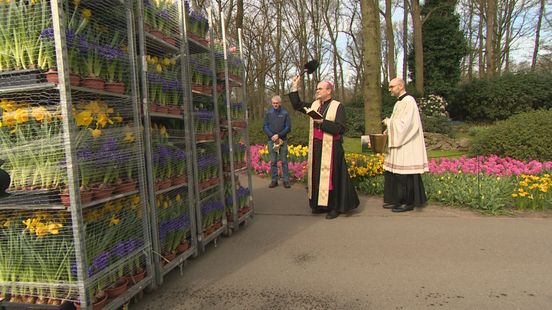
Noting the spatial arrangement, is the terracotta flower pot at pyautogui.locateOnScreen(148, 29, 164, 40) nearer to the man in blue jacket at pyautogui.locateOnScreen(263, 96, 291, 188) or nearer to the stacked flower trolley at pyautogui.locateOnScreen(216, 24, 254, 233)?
the stacked flower trolley at pyautogui.locateOnScreen(216, 24, 254, 233)

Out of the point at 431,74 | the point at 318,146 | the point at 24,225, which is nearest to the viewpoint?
the point at 24,225

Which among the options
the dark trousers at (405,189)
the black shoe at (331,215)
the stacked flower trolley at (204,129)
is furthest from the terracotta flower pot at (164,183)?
the dark trousers at (405,189)

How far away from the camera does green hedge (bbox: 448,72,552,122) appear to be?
18891mm

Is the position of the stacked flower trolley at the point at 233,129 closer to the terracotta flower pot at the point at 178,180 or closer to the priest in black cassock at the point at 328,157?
the priest in black cassock at the point at 328,157

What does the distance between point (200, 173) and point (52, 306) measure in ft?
7.01

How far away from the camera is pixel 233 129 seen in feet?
18.0

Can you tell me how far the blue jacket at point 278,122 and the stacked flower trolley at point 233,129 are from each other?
8.89ft

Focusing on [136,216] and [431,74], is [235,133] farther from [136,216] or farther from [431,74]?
[431,74]

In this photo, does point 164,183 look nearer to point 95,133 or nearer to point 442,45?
point 95,133

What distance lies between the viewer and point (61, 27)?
8.75 feet

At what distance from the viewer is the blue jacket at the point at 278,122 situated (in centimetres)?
855

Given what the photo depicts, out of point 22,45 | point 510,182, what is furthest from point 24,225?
point 510,182

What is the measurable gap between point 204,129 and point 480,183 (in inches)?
177

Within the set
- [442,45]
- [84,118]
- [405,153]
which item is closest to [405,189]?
[405,153]
